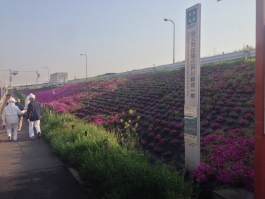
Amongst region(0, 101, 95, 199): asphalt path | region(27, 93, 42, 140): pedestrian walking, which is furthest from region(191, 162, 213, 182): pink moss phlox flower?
region(27, 93, 42, 140): pedestrian walking

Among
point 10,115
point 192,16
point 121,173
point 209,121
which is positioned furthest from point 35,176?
point 10,115

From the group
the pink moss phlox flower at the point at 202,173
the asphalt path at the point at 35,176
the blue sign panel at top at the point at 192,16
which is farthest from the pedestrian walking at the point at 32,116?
the pink moss phlox flower at the point at 202,173

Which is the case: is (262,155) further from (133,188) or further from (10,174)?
(10,174)

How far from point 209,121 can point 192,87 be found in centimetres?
313

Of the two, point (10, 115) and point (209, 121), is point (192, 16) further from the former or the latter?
point (10, 115)

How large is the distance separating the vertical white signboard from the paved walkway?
6.78 feet

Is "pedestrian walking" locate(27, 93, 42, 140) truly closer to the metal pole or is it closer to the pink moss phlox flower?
the pink moss phlox flower

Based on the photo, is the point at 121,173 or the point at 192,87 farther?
the point at 192,87

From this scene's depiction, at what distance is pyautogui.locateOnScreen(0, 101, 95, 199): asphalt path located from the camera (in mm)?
5277

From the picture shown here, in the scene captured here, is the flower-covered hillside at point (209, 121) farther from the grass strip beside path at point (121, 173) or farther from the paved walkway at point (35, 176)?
the paved walkway at point (35, 176)

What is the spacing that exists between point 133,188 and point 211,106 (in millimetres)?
5625

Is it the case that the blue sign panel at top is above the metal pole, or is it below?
above

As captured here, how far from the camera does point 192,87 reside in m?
5.49

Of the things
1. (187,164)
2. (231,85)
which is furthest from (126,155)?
(231,85)
